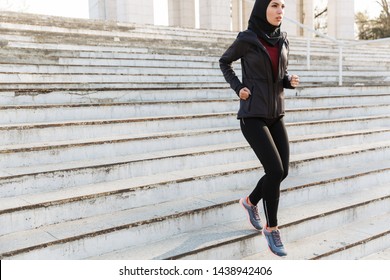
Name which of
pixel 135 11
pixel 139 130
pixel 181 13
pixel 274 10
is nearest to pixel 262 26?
pixel 274 10

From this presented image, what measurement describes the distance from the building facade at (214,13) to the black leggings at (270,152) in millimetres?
11713

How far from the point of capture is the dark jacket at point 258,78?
9.64ft

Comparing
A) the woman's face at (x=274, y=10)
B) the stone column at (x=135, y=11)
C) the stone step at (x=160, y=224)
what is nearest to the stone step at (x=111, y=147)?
the stone step at (x=160, y=224)

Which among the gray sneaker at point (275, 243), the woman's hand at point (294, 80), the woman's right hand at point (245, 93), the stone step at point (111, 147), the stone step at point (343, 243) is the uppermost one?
the woman's hand at point (294, 80)

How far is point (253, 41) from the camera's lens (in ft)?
9.61

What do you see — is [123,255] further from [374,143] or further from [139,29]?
[139,29]

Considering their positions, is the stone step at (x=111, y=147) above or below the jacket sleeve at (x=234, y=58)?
below

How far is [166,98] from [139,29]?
200 inches

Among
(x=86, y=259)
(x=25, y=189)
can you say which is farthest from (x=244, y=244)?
(x=25, y=189)

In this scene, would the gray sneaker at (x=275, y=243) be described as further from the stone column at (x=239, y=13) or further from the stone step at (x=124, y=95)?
the stone column at (x=239, y=13)

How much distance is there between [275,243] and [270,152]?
703 mm

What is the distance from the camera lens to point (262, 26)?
2953mm

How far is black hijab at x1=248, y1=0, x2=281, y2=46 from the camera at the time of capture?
9.58 feet

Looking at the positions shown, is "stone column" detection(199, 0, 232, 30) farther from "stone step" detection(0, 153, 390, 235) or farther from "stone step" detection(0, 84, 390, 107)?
"stone step" detection(0, 153, 390, 235)
